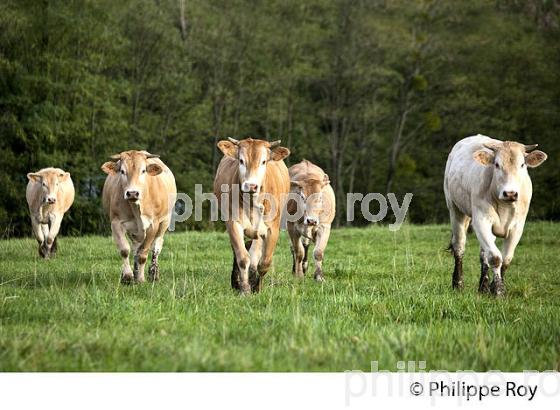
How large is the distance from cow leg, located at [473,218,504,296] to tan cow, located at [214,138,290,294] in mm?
2396

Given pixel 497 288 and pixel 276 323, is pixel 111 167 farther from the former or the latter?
pixel 497 288

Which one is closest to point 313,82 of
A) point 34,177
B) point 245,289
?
point 34,177

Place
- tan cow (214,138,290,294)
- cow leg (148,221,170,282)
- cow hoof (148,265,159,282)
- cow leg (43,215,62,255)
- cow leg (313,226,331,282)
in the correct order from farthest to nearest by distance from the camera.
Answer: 1. cow leg (43,215,62,255)
2. cow leg (313,226,331,282)
3. cow leg (148,221,170,282)
4. cow hoof (148,265,159,282)
5. tan cow (214,138,290,294)

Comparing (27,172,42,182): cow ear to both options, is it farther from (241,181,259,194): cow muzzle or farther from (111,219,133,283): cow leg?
(241,181,259,194): cow muzzle

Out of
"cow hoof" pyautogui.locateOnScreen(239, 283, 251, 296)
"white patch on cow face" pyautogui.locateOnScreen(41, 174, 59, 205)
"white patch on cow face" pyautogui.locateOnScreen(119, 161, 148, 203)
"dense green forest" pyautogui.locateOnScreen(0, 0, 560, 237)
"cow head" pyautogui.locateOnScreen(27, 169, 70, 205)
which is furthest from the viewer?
"dense green forest" pyautogui.locateOnScreen(0, 0, 560, 237)

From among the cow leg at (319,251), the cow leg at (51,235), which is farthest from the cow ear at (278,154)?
the cow leg at (51,235)

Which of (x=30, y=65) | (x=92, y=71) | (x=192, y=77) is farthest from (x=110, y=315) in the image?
(x=192, y=77)

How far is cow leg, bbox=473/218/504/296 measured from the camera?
27.5 feet

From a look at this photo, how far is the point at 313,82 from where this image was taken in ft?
125

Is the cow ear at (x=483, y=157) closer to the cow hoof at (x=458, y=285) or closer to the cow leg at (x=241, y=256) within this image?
the cow hoof at (x=458, y=285)

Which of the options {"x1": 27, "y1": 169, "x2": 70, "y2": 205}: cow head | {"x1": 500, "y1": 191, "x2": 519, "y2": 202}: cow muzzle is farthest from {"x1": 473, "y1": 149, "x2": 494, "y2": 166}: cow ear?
{"x1": 27, "y1": 169, "x2": 70, "y2": 205}: cow head
